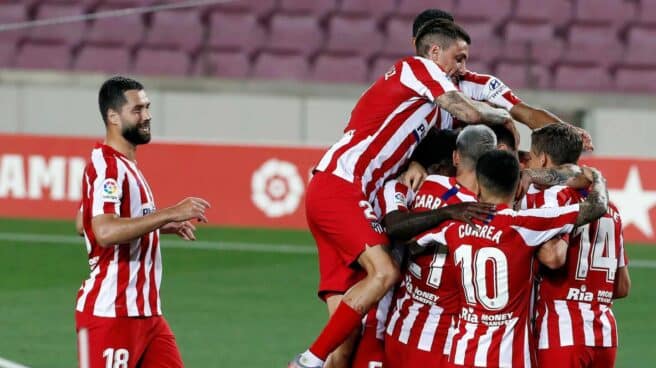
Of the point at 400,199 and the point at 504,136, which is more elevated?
the point at 504,136

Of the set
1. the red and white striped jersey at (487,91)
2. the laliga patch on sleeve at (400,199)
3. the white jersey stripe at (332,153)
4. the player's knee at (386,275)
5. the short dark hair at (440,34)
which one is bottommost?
the player's knee at (386,275)

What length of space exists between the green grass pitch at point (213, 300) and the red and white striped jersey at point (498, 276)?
3.68 m

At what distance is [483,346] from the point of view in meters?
6.80

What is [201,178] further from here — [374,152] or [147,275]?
[147,275]


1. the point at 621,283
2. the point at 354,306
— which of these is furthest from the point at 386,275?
the point at 621,283

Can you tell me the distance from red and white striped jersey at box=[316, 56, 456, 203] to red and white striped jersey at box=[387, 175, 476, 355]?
362 millimetres

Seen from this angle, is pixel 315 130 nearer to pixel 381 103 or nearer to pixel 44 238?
pixel 44 238

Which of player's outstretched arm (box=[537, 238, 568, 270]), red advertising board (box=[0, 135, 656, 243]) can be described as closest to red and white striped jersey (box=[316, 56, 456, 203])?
player's outstretched arm (box=[537, 238, 568, 270])

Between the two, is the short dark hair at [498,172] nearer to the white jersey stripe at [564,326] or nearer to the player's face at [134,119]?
the white jersey stripe at [564,326]

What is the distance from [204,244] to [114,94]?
8600 mm

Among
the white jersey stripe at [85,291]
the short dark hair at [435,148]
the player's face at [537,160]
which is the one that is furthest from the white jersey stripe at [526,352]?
the white jersey stripe at [85,291]

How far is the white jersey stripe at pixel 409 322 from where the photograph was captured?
7250mm

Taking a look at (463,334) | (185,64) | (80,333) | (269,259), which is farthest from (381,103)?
(185,64)

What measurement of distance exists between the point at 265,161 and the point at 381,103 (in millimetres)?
8981
